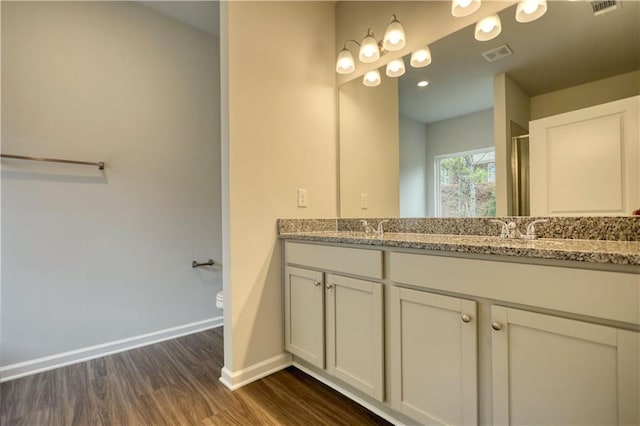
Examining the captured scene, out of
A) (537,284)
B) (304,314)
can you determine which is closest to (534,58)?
(537,284)

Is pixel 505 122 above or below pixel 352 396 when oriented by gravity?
above

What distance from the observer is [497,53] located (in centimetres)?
154

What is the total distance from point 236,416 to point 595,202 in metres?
1.87

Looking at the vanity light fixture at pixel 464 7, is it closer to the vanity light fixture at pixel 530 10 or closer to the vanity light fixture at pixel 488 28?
the vanity light fixture at pixel 488 28

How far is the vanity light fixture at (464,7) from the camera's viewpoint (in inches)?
59.4

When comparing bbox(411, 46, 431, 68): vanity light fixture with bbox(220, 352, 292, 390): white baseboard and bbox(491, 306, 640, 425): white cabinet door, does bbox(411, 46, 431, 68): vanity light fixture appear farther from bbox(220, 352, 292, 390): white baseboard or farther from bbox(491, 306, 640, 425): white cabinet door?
bbox(220, 352, 292, 390): white baseboard

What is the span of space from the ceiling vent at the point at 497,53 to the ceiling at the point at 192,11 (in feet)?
6.82

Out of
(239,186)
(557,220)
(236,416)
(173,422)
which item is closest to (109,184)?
(239,186)

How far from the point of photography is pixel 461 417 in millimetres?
1126

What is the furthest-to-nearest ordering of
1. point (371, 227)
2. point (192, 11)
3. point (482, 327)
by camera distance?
point (192, 11)
point (371, 227)
point (482, 327)

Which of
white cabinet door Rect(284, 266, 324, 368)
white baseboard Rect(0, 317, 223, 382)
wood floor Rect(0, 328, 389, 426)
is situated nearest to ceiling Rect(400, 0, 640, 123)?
white cabinet door Rect(284, 266, 324, 368)

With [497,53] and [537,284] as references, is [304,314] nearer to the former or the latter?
[537,284]

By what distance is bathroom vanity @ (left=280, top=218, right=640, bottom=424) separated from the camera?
84 centimetres

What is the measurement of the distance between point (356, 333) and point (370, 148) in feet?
4.20
